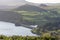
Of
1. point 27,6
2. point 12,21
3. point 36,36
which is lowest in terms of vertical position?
point 36,36

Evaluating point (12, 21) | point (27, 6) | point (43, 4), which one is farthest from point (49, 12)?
point (12, 21)

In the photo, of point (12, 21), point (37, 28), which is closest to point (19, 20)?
point (12, 21)

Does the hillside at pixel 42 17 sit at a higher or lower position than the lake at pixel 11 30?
higher

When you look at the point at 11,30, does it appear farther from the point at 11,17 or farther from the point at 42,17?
the point at 42,17

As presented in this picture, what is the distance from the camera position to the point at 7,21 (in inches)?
178

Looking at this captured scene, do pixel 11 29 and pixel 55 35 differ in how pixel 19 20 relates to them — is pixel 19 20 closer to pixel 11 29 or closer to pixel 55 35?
pixel 11 29

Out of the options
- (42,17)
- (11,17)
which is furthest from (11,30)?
(42,17)

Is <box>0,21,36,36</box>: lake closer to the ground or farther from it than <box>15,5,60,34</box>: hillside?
closer to the ground

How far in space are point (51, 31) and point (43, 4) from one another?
1.99 ft

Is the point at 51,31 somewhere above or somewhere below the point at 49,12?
below

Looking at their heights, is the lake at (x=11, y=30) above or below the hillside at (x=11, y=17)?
below

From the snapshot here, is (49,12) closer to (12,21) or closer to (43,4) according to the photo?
(43,4)

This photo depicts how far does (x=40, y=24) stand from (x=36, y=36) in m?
0.27

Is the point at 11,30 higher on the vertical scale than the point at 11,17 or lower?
lower
